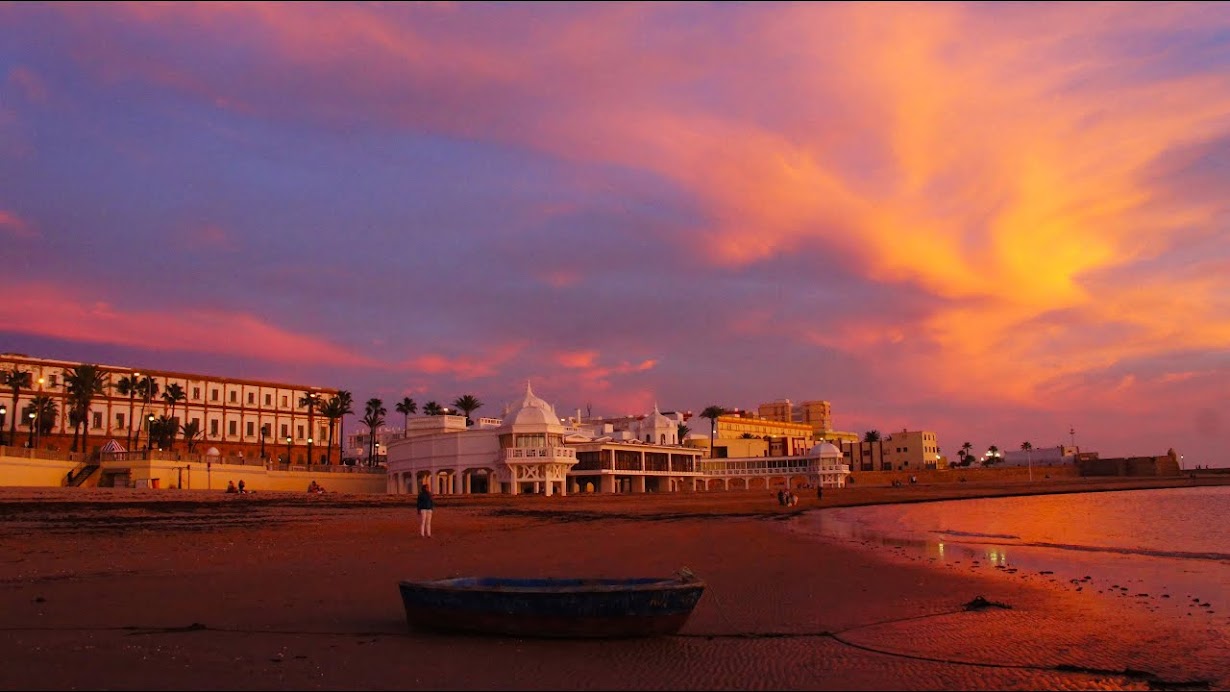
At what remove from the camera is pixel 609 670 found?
35.1ft

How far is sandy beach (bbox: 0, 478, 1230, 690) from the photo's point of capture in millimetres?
10531

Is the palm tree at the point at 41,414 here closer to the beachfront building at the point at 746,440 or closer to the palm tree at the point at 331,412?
the palm tree at the point at 331,412

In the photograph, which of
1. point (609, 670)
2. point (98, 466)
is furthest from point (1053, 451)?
point (609, 670)

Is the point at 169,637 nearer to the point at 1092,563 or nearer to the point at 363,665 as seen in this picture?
the point at 363,665

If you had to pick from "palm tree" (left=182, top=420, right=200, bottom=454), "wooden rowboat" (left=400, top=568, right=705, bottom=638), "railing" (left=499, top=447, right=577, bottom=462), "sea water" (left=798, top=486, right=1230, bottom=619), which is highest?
"palm tree" (left=182, top=420, right=200, bottom=454)

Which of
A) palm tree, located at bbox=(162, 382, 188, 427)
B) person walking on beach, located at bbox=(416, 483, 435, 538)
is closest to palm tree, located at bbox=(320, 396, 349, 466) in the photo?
palm tree, located at bbox=(162, 382, 188, 427)

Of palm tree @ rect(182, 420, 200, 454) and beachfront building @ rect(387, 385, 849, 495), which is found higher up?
palm tree @ rect(182, 420, 200, 454)

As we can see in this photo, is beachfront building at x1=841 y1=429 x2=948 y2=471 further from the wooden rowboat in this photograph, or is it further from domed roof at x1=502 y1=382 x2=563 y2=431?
the wooden rowboat

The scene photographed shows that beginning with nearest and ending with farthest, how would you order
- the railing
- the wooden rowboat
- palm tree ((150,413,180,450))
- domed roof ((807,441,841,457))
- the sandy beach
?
the sandy beach
the wooden rowboat
the railing
palm tree ((150,413,180,450))
domed roof ((807,441,841,457))

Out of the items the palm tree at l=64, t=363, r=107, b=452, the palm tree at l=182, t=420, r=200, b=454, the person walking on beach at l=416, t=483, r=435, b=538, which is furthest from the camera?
the palm tree at l=182, t=420, r=200, b=454

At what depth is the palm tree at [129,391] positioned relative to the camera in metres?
112

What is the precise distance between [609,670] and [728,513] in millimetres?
41236

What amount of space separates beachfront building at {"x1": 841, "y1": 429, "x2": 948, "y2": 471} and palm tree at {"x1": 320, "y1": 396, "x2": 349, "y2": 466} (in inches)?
3747

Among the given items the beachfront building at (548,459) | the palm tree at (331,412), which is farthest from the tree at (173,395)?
the beachfront building at (548,459)
